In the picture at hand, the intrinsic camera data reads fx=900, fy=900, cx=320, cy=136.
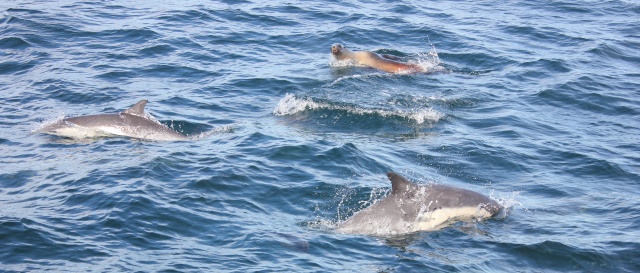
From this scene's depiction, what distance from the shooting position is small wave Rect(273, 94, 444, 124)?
20.5m

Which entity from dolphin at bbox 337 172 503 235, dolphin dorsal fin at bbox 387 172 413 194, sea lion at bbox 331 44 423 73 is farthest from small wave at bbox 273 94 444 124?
dolphin dorsal fin at bbox 387 172 413 194

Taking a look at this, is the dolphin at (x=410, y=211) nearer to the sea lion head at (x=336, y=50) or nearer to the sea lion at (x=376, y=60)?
the sea lion at (x=376, y=60)

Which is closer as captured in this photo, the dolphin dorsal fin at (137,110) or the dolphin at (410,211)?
the dolphin at (410,211)

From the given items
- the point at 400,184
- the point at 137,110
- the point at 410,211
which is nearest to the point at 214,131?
the point at 137,110

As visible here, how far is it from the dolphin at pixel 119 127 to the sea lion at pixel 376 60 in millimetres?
7418

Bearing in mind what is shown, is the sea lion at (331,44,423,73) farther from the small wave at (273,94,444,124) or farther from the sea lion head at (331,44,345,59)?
the small wave at (273,94,444,124)

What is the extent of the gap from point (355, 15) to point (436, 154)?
14.1 metres

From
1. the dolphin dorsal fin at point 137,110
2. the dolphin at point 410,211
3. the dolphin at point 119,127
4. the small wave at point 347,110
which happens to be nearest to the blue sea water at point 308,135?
the small wave at point 347,110

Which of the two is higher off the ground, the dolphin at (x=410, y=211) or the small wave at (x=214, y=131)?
the dolphin at (x=410, y=211)

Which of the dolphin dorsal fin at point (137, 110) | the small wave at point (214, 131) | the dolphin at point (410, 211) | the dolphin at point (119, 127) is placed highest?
the dolphin at point (410, 211)

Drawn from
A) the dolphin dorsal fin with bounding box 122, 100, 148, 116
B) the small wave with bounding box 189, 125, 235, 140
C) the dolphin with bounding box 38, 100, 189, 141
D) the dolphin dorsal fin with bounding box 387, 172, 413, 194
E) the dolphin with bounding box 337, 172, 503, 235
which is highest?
the dolphin dorsal fin with bounding box 387, 172, 413, 194

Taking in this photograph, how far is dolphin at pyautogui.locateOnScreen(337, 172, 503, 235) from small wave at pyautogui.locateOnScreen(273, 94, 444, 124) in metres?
5.67

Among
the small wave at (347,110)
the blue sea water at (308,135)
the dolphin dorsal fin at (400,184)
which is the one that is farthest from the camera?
the small wave at (347,110)

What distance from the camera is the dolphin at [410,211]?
14.2 m
